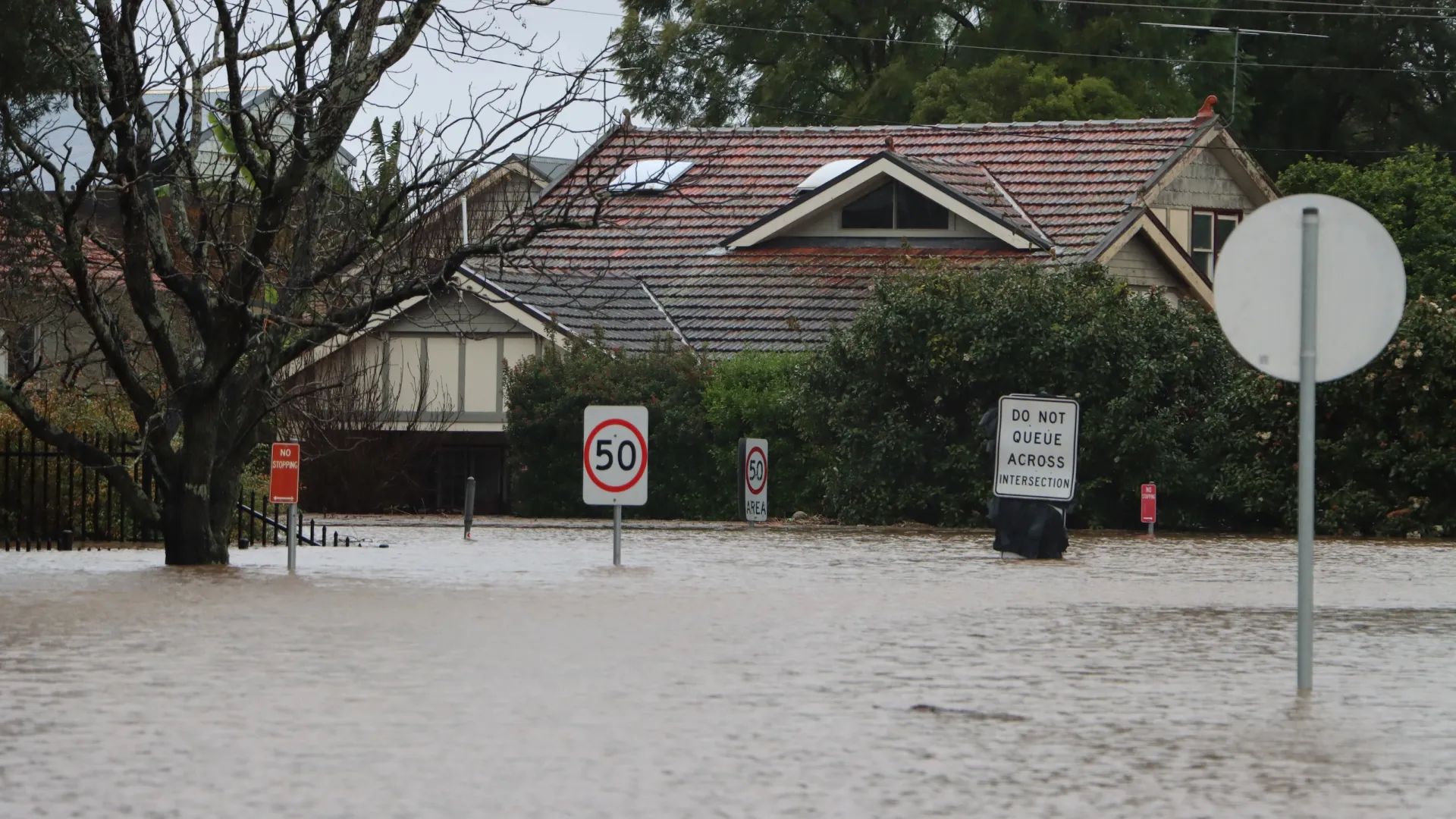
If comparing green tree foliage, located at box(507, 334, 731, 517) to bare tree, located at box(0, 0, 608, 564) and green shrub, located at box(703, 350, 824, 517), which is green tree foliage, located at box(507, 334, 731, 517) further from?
bare tree, located at box(0, 0, 608, 564)

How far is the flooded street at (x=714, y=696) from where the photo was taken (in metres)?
8.32

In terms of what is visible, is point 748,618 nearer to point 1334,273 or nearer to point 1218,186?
point 1334,273

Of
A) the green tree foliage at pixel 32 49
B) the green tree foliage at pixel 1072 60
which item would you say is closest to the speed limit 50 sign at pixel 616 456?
the green tree foliage at pixel 32 49

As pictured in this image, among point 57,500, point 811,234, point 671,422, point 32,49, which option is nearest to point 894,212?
point 811,234

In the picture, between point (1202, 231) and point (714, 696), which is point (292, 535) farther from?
point (1202, 231)

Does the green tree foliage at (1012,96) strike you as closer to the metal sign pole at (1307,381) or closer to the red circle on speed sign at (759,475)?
the red circle on speed sign at (759,475)

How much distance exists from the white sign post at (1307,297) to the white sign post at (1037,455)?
11568 millimetres

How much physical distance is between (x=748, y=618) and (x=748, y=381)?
1848 centimetres

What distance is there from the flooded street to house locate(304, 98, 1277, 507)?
18.9 m

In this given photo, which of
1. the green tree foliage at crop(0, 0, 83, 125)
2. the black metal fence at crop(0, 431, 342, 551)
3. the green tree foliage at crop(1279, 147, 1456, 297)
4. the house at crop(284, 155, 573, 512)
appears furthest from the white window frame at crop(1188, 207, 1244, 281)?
the green tree foliage at crop(0, 0, 83, 125)

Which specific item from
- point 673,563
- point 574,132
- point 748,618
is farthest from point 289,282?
point 748,618

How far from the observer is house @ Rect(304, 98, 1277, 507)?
3875 cm

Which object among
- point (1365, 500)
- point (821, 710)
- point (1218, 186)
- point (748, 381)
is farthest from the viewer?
point (1218, 186)

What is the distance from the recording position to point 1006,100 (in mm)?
55062
